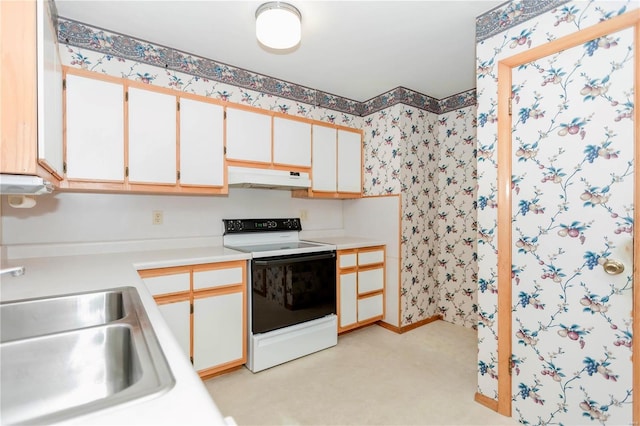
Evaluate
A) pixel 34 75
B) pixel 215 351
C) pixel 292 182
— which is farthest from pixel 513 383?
pixel 34 75

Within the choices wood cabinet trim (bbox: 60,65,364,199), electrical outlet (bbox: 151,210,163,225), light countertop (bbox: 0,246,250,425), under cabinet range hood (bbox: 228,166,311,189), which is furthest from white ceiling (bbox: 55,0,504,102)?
light countertop (bbox: 0,246,250,425)

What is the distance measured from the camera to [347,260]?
2.93 m

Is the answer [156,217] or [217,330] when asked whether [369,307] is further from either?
[156,217]

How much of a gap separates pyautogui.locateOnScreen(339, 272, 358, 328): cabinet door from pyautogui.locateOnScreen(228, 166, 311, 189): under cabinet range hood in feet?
3.14

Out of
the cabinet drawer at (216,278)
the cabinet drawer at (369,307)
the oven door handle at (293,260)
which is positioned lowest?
the cabinet drawer at (369,307)

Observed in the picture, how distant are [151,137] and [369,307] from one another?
2.43m

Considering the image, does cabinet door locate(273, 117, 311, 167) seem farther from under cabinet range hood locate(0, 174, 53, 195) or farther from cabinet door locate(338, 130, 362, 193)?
under cabinet range hood locate(0, 174, 53, 195)

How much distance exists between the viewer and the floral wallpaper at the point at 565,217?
147 cm

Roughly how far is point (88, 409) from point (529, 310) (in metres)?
2.01

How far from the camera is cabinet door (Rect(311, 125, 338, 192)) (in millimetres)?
3031

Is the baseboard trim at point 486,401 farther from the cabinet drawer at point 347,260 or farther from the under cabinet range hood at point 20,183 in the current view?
the under cabinet range hood at point 20,183

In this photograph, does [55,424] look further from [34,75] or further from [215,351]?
[215,351]

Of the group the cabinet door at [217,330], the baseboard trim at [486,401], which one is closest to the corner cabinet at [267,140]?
the cabinet door at [217,330]

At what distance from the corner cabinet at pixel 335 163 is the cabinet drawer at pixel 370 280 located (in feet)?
2.73
